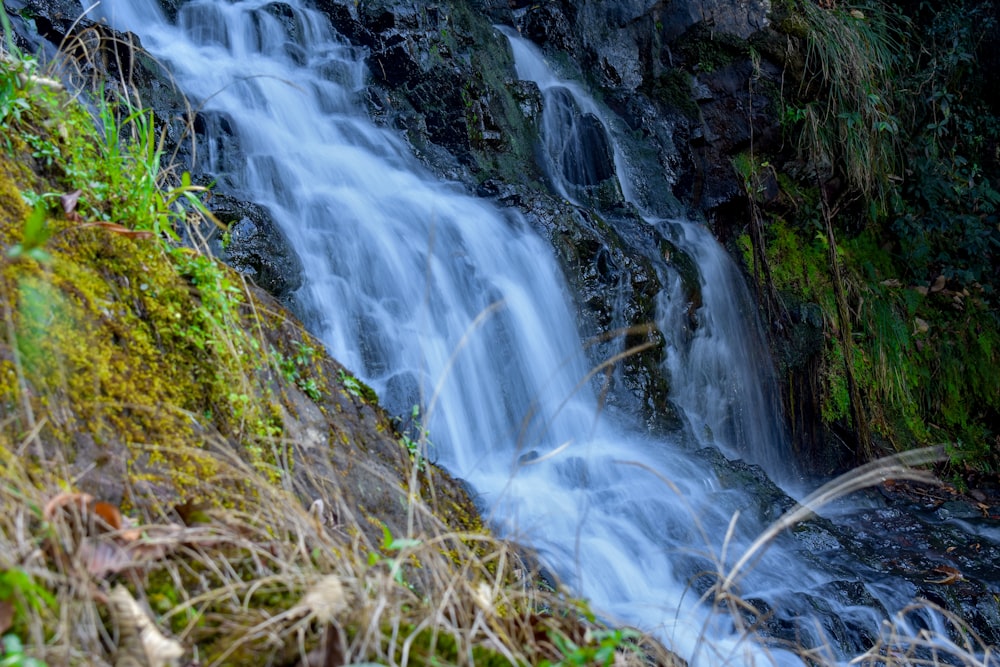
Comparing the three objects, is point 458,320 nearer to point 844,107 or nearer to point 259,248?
point 259,248

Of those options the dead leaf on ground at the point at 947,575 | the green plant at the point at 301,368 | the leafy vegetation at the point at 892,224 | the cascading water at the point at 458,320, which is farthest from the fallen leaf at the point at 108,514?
the leafy vegetation at the point at 892,224

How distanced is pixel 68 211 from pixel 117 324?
0.40 m

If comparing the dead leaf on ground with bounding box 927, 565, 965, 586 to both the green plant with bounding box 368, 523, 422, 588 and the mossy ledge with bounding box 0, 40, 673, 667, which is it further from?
the green plant with bounding box 368, 523, 422, 588

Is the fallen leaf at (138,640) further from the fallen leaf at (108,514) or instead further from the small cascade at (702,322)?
the small cascade at (702,322)

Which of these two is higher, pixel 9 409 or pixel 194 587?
pixel 9 409

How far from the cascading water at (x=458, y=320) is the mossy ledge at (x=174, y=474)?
142 cm

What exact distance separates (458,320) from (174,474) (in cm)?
327

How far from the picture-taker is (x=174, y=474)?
179cm

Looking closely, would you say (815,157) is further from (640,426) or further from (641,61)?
(640,426)

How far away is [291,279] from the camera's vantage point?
15.0 ft

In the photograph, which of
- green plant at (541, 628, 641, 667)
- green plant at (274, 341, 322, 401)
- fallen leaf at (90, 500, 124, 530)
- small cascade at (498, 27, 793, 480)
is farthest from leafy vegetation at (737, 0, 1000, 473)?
fallen leaf at (90, 500, 124, 530)

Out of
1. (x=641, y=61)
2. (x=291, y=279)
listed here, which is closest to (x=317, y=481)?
(x=291, y=279)

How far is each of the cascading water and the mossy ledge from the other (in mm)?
1422

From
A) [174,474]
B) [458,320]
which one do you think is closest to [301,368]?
[174,474]
